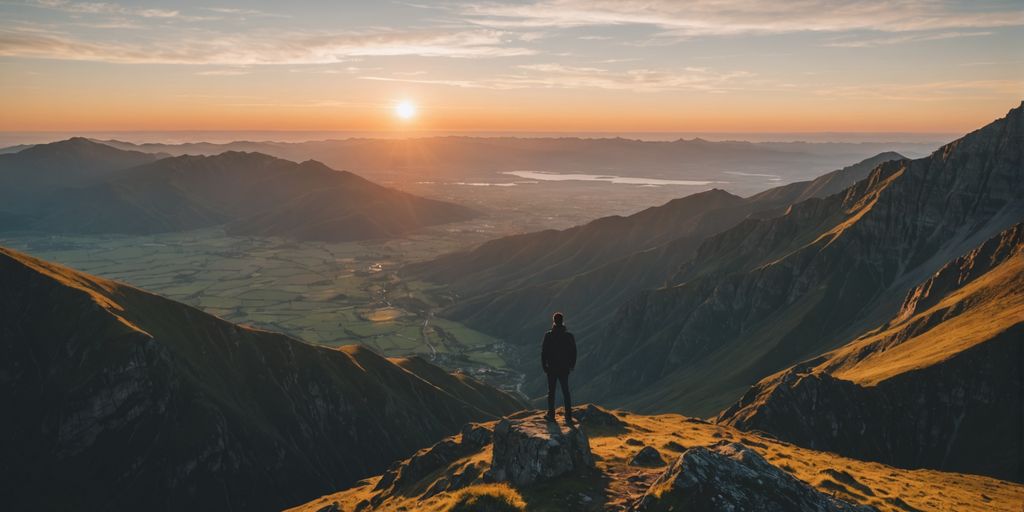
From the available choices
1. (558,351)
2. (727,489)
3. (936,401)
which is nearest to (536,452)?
(558,351)

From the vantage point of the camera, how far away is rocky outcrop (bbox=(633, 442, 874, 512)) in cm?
2748

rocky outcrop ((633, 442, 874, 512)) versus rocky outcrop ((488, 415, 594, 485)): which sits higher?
rocky outcrop ((633, 442, 874, 512))

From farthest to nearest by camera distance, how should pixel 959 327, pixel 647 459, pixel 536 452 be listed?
pixel 959 327 → pixel 647 459 → pixel 536 452

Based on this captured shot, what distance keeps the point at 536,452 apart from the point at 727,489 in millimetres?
11115

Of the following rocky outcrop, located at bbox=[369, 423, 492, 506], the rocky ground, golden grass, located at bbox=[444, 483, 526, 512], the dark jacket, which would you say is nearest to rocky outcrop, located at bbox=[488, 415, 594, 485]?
the rocky ground

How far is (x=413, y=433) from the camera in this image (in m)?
155

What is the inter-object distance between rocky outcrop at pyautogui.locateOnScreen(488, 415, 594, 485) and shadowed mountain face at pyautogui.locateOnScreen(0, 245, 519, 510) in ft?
344

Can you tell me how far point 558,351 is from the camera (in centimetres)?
3662

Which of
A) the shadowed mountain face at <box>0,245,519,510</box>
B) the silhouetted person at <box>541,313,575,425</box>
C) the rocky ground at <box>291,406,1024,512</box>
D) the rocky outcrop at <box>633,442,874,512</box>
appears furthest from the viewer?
the shadowed mountain face at <box>0,245,519,510</box>

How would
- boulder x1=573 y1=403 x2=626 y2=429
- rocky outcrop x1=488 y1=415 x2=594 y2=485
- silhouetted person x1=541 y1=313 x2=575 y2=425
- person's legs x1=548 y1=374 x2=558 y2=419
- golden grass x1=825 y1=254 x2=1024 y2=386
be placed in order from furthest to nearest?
golden grass x1=825 y1=254 x2=1024 y2=386, boulder x1=573 y1=403 x2=626 y2=429, person's legs x1=548 y1=374 x2=558 y2=419, silhouetted person x1=541 y1=313 x2=575 y2=425, rocky outcrop x1=488 y1=415 x2=594 y2=485

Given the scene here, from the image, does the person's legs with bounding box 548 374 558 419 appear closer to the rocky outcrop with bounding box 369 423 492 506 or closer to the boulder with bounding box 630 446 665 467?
the boulder with bounding box 630 446 665 467

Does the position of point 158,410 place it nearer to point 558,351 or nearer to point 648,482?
point 558,351

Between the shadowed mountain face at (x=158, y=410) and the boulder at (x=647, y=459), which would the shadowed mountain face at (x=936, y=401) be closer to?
the boulder at (x=647, y=459)

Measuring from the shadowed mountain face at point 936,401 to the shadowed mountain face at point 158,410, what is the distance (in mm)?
87181
